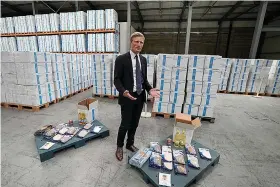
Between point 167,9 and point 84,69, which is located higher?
point 167,9

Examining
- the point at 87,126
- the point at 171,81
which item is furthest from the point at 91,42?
the point at 87,126

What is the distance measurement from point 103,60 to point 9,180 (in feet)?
13.9

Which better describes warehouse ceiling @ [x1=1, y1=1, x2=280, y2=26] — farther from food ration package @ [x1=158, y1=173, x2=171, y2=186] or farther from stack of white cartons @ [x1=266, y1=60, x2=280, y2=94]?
food ration package @ [x1=158, y1=173, x2=171, y2=186]

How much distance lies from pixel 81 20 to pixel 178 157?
8369 mm

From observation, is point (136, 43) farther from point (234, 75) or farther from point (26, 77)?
point (234, 75)

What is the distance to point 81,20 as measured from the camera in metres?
7.74

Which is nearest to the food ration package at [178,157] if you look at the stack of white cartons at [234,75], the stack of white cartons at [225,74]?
the stack of white cartons at [225,74]

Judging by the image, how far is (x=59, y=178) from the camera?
1917 millimetres

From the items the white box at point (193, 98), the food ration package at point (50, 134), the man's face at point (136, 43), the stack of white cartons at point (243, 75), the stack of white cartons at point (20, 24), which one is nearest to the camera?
the man's face at point (136, 43)

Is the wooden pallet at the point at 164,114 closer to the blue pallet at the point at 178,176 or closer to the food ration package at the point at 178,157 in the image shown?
the food ration package at the point at 178,157

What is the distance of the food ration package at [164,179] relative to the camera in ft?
5.59

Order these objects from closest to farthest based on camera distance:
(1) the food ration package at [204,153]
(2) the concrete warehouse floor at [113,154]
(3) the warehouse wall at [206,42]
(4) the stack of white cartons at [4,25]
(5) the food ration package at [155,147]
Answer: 1. (2) the concrete warehouse floor at [113,154]
2. (1) the food ration package at [204,153]
3. (5) the food ration package at [155,147]
4. (4) the stack of white cartons at [4,25]
5. (3) the warehouse wall at [206,42]

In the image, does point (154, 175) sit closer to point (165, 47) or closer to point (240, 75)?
point (240, 75)

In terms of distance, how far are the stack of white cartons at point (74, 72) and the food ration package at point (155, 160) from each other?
4820 millimetres
